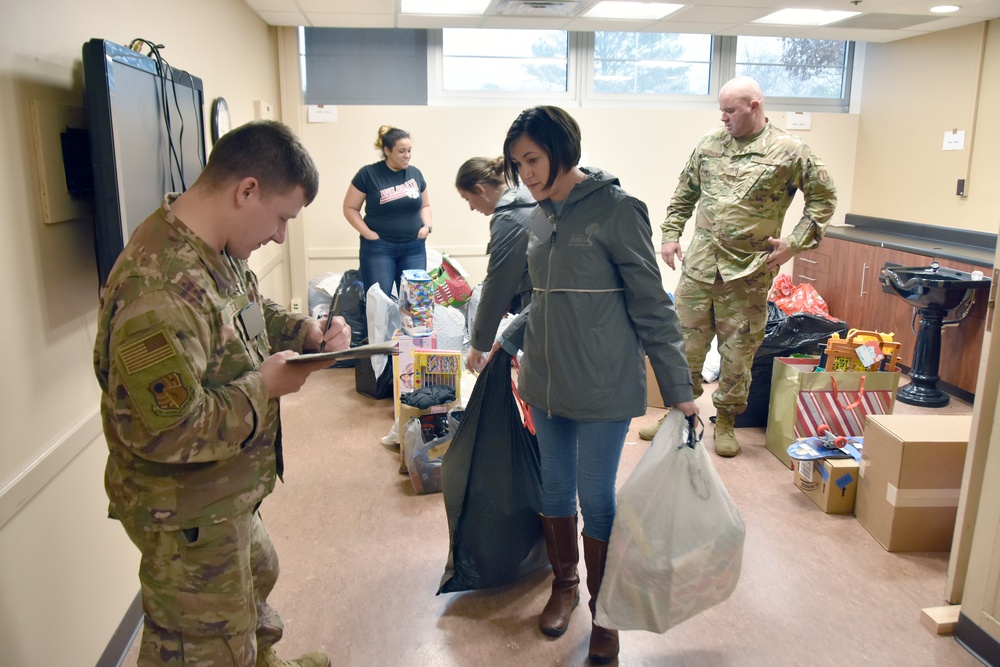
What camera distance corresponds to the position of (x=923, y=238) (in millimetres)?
4977

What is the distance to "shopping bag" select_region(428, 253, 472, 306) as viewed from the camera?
459 cm

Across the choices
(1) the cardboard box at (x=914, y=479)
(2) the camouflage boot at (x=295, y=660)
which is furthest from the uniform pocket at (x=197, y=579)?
(1) the cardboard box at (x=914, y=479)

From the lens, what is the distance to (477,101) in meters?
5.45

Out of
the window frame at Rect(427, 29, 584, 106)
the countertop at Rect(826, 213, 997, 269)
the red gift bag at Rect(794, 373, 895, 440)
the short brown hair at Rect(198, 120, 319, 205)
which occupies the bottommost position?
the red gift bag at Rect(794, 373, 895, 440)

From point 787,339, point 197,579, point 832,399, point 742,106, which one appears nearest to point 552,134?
point 197,579

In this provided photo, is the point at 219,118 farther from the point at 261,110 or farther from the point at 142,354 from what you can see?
the point at 142,354

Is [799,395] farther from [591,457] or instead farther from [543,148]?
[543,148]

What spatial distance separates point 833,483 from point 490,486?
143 cm

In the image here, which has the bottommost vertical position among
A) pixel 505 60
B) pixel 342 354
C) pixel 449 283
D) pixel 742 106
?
pixel 449 283

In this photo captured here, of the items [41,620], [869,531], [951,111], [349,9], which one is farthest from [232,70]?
[951,111]

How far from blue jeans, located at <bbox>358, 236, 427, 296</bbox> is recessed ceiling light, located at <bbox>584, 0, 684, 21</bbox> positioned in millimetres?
1803

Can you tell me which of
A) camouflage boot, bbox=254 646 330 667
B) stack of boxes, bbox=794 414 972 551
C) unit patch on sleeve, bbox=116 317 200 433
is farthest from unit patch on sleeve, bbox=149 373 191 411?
stack of boxes, bbox=794 414 972 551

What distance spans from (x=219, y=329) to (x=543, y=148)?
900 millimetres

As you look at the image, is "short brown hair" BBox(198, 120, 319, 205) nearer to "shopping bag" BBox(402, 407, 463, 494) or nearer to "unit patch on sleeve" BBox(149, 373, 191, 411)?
"unit patch on sleeve" BBox(149, 373, 191, 411)
